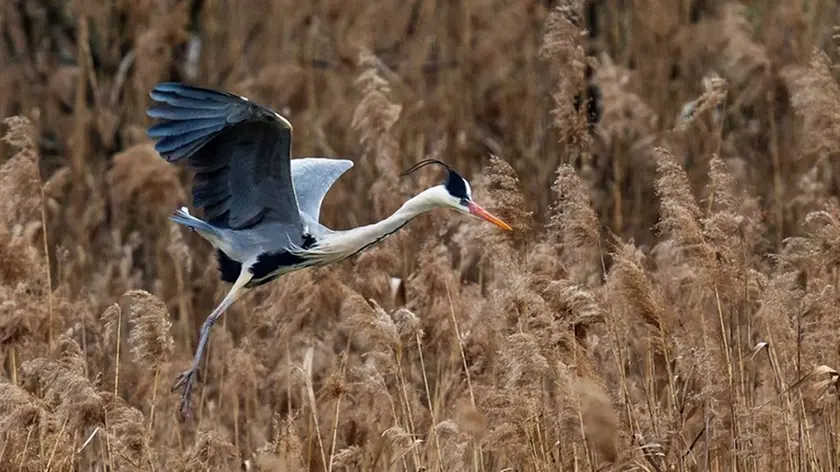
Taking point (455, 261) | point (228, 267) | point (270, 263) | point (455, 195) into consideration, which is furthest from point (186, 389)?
point (455, 261)

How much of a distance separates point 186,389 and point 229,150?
2.99ft

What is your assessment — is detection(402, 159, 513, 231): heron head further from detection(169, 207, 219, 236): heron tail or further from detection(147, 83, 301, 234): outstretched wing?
detection(169, 207, 219, 236): heron tail

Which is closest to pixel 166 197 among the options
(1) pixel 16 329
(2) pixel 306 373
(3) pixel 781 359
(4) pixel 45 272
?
(4) pixel 45 272

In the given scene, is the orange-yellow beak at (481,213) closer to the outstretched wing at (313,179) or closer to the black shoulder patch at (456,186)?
the black shoulder patch at (456,186)

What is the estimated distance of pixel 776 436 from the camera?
12.0 feet

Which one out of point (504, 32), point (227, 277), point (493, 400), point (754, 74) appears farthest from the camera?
point (504, 32)

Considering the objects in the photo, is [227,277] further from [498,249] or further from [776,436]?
[776,436]

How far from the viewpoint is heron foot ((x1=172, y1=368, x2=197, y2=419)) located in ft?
14.8

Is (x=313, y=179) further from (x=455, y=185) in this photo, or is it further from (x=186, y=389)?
(x=186, y=389)

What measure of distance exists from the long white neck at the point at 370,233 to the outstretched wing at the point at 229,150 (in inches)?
8.9

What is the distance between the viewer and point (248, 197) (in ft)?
16.9

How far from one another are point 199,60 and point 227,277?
3169 millimetres

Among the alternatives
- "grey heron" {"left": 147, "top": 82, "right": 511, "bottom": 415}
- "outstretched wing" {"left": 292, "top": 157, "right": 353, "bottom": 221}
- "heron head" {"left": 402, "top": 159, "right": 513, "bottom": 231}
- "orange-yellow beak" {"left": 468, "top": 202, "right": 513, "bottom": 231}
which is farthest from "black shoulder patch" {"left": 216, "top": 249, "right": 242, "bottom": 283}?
"orange-yellow beak" {"left": 468, "top": 202, "right": 513, "bottom": 231}

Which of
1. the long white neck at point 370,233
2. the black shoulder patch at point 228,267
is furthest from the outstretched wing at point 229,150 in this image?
the long white neck at point 370,233
